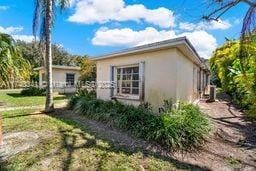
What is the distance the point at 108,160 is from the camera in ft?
20.2

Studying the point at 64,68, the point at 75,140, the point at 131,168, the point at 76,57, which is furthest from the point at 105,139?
the point at 76,57

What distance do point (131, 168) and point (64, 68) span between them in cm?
2259

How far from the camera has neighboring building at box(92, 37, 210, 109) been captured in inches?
375

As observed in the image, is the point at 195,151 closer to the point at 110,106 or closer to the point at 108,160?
the point at 108,160

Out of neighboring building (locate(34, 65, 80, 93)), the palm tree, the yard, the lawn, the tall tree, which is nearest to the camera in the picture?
the tall tree

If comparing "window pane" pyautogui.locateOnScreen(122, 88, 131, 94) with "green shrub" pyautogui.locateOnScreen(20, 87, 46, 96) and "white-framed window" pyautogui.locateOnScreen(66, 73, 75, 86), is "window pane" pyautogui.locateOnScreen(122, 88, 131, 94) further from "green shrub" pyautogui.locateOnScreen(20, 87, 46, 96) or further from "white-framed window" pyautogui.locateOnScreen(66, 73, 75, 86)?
"white-framed window" pyautogui.locateOnScreen(66, 73, 75, 86)

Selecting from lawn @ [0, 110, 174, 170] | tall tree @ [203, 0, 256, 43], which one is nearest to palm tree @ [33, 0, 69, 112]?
lawn @ [0, 110, 174, 170]

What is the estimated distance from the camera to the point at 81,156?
6316 mm

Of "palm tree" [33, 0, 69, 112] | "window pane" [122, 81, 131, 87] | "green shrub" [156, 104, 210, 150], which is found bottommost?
"green shrub" [156, 104, 210, 150]

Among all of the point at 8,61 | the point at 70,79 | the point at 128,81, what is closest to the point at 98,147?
the point at 128,81

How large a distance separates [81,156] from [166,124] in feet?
8.62

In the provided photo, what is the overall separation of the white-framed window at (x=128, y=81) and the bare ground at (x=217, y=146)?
2.48 m

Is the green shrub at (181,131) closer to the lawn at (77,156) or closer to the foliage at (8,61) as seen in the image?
the lawn at (77,156)

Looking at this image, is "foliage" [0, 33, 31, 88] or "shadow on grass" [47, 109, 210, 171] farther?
"foliage" [0, 33, 31, 88]
